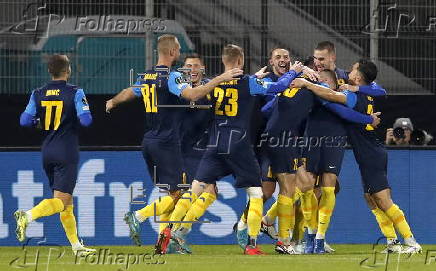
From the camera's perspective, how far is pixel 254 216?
14.2 meters

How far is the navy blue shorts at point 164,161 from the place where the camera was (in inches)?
563

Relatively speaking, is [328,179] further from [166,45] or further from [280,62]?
[166,45]

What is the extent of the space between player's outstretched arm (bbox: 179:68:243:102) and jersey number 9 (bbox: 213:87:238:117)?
1.26 ft

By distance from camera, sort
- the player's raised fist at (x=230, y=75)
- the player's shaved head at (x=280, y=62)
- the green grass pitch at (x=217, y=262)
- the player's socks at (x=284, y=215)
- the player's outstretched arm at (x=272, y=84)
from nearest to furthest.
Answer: the green grass pitch at (x=217, y=262)
the player's raised fist at (x=230, y=75)
the player's outstretched arm at (x=272, y=84)
the player's socks at (x=284, y=215)
the player's shaved head at (x=280, y=62)

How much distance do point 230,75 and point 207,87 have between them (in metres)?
0.24

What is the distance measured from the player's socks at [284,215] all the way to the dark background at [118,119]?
3470mm

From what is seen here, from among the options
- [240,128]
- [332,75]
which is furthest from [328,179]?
[240,128]

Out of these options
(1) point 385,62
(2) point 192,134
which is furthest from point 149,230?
(1) point 385,62

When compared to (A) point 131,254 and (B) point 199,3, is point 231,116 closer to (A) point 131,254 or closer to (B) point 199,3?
(A) point 131,254

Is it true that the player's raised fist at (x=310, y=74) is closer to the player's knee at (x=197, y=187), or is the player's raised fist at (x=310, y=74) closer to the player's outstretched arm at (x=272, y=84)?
the player's outstretched arm at (x=272, y=84)

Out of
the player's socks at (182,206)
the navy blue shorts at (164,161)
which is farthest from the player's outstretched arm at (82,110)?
the player's socks at (182,206)

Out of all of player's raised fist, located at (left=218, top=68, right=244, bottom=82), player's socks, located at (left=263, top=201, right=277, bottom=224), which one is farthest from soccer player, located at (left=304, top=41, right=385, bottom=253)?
player's raised fist, located at (left=218, top=68, right=244, bottom=82)

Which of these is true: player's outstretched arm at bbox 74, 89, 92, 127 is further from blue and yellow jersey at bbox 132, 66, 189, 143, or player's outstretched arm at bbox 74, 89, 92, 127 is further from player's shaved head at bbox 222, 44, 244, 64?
player's shaved head at bbox 222, 44, 244, 64

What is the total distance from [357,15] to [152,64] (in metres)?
2.54
